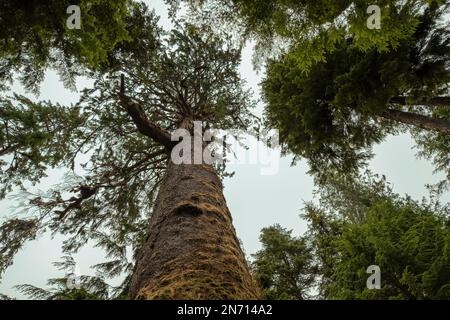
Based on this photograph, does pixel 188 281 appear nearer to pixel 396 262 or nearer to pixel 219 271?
pixel 219 271

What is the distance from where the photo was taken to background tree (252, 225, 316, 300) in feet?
33.8

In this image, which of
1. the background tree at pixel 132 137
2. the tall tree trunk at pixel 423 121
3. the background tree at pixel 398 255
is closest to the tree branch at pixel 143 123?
the background tree at pixel 132 137

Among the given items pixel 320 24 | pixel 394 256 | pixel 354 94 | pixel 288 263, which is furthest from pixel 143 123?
pixel 288 263

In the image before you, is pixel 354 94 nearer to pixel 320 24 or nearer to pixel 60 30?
pixel 320 24

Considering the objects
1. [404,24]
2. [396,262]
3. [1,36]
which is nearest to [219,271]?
[404,24]

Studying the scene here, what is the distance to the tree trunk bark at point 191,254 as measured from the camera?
2.17 metres

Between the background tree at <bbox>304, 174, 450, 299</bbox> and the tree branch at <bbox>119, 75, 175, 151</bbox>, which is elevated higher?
the tree branch at <bbox>119, 75, 175, 151</bbox>

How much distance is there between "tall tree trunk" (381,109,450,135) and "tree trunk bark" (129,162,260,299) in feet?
14.7

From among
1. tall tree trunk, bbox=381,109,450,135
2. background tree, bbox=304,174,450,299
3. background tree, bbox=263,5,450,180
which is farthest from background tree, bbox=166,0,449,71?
background tree, bbox=304,174,450,299

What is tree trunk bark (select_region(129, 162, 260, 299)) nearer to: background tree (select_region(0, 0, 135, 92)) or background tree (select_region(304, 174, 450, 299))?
background tree (select_region(0, 0, 135, 92))

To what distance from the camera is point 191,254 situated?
2.57 m

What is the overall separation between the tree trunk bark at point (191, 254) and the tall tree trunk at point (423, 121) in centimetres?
448

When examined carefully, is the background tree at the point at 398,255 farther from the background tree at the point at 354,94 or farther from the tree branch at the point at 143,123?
the tree branch at the point at 143,123

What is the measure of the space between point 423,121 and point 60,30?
6783 millimetres
